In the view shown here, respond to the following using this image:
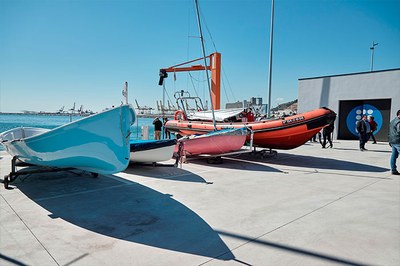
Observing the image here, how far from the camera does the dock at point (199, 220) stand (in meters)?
2.37

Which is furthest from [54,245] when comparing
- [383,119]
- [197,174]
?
[383,119]

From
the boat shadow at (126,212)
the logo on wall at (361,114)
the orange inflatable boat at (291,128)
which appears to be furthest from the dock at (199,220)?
the logo on wall at (361,114)

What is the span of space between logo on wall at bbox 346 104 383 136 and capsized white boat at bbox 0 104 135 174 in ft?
47.0

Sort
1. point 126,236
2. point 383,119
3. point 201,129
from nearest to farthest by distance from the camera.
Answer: point 126,236
point 201,129
point 383,119

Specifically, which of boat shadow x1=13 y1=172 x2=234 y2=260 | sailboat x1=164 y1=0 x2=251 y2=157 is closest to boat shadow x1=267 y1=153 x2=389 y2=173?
sailboat x1=164 y1=0 x2=251 y2=157

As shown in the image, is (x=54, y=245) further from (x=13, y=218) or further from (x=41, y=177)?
(x=41, y=177)

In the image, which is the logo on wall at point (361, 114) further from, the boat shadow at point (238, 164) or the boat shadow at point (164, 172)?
the boat shadow at point (164, 172)

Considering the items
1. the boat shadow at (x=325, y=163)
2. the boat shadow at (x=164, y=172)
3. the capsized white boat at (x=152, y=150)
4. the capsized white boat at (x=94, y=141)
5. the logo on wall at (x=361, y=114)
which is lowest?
the boat shadow at (x=164, y=172)

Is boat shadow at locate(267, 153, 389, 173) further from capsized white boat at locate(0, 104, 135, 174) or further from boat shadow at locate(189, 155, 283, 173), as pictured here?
capsized white boat at locate(0, 104, 135, 174)

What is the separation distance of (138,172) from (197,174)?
136 centimetres

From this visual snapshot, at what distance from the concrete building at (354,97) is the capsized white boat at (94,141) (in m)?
14.0

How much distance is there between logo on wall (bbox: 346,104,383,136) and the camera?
13751 millimetres

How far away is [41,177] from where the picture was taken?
522 centimetres

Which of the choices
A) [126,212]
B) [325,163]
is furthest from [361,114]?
[126,212]
